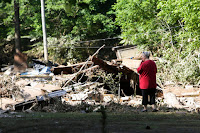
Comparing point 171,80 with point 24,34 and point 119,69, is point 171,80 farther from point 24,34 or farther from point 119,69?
point 24,34

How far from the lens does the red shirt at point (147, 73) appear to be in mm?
7621

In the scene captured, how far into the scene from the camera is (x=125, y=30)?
2466 cm

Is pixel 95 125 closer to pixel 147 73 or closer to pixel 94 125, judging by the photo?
pixel 94 125

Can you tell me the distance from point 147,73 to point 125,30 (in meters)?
17.3

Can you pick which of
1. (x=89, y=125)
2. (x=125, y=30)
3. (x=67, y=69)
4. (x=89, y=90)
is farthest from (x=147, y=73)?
(x=125, y=30)

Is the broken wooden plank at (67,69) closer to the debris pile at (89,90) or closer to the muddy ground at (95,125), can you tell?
the debris pile at (89,90)

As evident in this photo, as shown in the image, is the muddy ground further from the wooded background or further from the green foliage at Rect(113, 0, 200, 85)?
the green foliage at Rect(113, 0, 200, 85)

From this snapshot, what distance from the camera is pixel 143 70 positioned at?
25.1 feet

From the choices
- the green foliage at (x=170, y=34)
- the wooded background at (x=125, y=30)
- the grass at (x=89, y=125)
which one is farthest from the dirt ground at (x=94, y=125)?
the green foliage at (x=170, y=34)

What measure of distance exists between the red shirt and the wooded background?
6.49ft

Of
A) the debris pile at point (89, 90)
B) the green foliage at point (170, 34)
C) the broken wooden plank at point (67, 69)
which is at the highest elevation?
the green foliage at point (170, 34)

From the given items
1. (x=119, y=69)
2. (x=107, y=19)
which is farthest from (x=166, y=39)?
(x=107, y=19)

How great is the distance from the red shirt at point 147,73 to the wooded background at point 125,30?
1.98 meters

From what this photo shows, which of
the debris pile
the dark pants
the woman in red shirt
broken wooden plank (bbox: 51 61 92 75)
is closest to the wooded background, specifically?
the woman in red shirt
